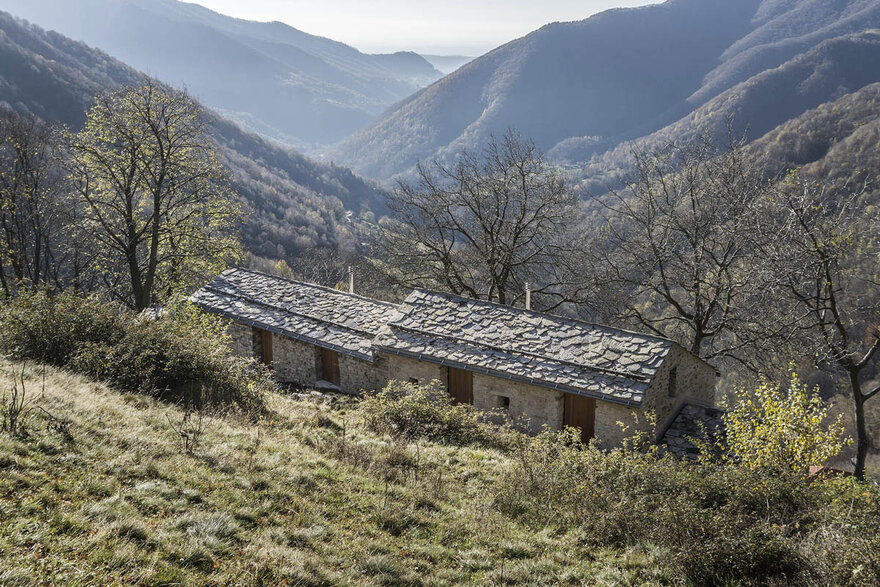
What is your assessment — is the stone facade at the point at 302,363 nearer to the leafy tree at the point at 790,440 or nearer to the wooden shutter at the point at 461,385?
the wooden shutter at the point at 461,385

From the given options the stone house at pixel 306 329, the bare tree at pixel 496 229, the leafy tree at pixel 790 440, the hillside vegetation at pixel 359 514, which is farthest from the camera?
the bare tree at pixel 496 229

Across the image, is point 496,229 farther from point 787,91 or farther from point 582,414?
point 787,91

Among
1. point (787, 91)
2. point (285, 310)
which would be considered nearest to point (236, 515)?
point (285, 310)

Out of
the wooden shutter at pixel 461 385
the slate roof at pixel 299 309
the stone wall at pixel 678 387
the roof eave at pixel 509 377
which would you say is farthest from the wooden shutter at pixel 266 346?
the stone wall at pixel 678 387

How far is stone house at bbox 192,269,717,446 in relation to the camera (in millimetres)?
12039

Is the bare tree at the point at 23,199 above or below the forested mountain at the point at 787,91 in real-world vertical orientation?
below

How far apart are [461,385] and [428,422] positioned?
97.4 inches

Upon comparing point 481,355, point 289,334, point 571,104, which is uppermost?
point 571,104

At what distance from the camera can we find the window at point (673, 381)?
43.2 ft

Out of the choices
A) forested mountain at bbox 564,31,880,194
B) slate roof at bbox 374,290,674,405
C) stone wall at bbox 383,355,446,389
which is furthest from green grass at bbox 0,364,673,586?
forested mountain at bbox 564,31,880,194

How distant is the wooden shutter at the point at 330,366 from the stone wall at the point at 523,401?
4976mm

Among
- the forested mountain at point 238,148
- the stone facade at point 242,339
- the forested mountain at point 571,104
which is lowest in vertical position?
the stone facade at point 242,339

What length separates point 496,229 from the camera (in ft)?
72.0

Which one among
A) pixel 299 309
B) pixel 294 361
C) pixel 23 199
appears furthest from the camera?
pixel 23 199
